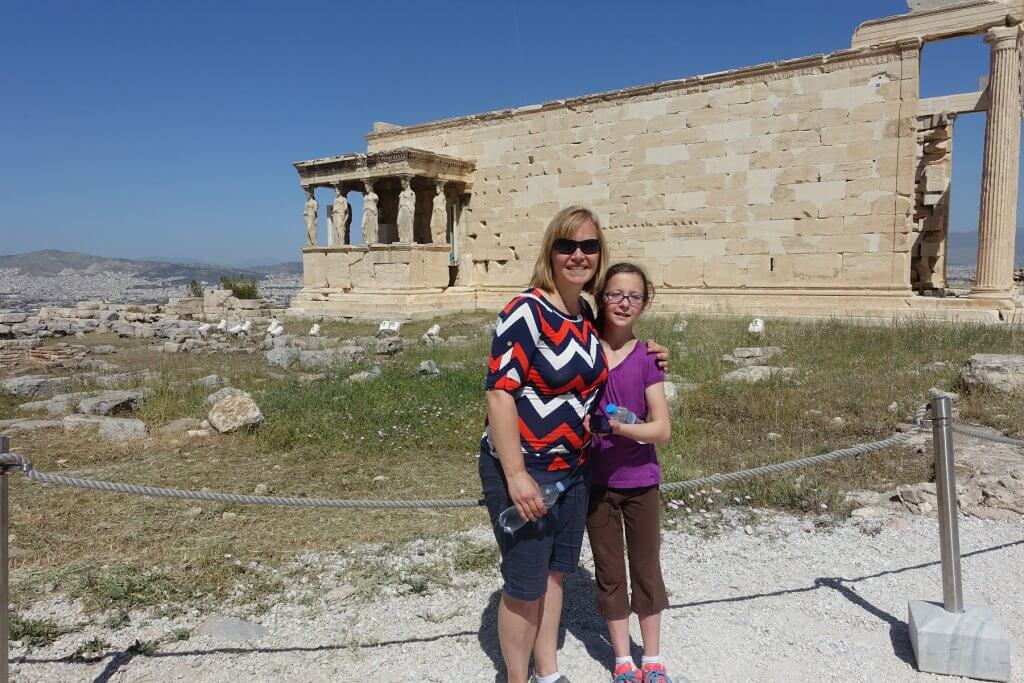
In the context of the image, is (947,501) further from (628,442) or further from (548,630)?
(548,630)

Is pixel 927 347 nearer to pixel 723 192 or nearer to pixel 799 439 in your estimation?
pixel 799 439

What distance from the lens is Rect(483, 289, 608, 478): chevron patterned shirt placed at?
7.13 ft

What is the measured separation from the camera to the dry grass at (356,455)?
3.68 metres

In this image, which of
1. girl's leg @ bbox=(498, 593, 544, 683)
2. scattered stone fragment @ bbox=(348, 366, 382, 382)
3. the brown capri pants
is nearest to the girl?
the brown capri pants

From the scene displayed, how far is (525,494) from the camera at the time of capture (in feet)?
7.03

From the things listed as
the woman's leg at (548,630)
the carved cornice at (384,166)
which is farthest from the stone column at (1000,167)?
the woman's leg at (548,630)

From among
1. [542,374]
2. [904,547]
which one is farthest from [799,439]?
[542,374]

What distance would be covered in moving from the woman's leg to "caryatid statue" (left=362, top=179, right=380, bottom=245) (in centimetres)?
1522

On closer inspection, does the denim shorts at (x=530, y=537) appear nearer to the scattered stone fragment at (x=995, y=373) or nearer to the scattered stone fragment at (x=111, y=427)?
the scattered stone fragment at (x=111, y=427)

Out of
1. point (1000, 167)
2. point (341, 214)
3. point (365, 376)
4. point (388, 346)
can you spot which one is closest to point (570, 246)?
point (365, 376)

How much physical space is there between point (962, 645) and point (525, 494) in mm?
1871

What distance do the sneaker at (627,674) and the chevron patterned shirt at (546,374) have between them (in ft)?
2.79

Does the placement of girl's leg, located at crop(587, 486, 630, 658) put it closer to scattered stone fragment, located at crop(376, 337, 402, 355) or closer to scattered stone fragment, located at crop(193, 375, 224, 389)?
scattered stone fragment, located at crop(193, 375, 224, 389)

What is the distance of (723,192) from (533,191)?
15.1 feet
